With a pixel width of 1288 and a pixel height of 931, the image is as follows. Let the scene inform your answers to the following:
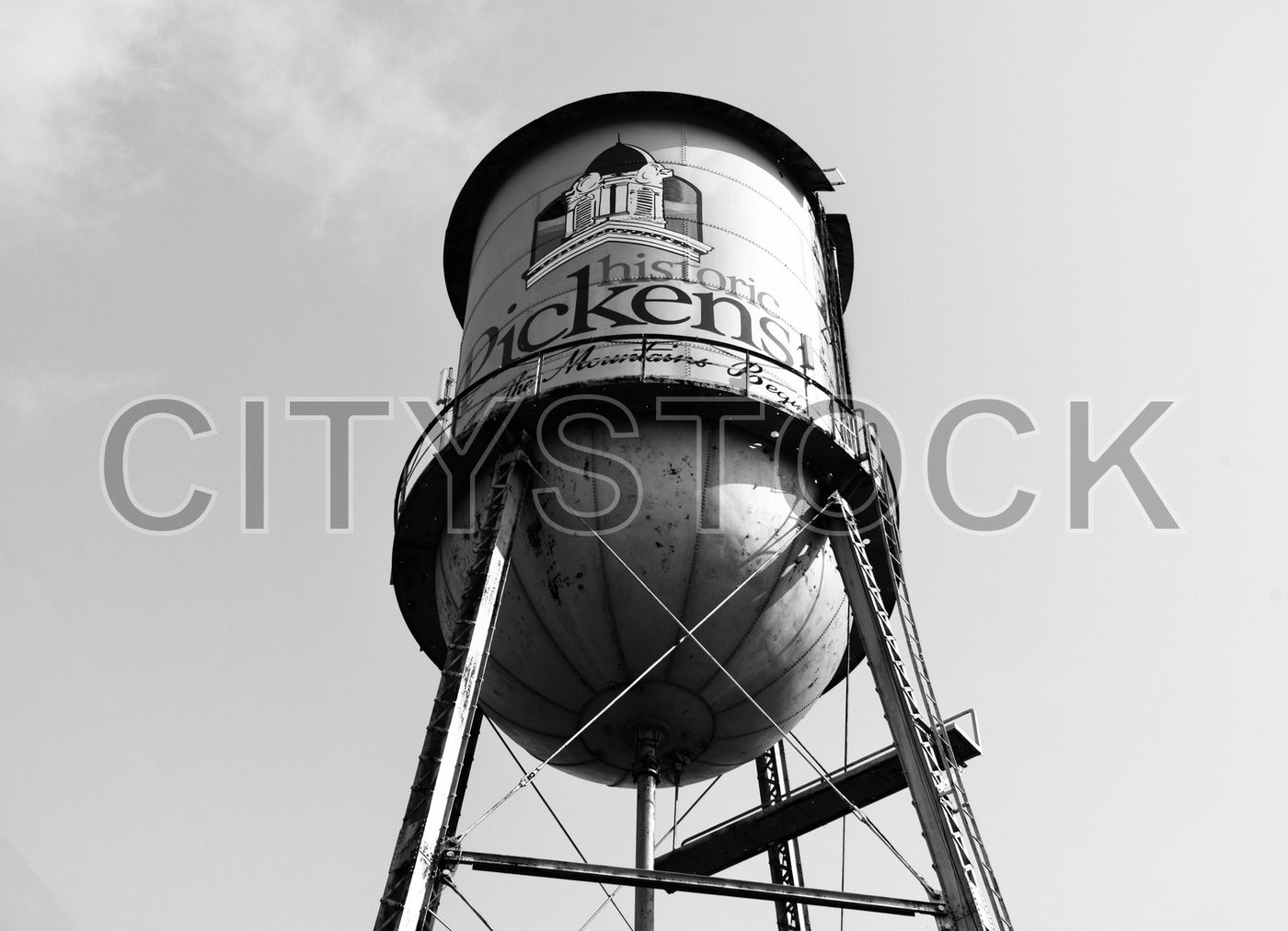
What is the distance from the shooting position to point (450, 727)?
29.2 ft

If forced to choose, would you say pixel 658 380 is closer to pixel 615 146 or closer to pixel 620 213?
pixel 620 213

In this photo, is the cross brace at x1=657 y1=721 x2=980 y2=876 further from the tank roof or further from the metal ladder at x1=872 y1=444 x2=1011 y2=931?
the tank roof

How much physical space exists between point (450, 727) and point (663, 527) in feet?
7.68

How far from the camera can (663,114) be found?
12695 millimetres

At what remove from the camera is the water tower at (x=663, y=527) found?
32.8 feet

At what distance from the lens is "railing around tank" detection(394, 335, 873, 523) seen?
1034 cm

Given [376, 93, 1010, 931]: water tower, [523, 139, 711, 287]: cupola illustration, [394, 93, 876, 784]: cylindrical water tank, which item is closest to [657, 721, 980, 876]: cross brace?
[376, 93, 1010, 931]: water tower

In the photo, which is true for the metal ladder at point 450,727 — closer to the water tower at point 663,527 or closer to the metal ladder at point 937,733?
the water tower at point 663,527

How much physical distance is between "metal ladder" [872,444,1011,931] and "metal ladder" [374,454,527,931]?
131 inches

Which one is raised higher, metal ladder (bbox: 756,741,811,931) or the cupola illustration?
the cupola illustration

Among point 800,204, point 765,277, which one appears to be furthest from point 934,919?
point 800,204

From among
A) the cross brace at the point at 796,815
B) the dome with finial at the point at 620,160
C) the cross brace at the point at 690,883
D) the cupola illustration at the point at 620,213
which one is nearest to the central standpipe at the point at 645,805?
the cross brace at the point at 796,815

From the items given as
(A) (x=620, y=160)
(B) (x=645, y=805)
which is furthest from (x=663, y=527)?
(A) (x=620, y=160)

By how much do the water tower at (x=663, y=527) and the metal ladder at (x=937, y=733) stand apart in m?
0.02
